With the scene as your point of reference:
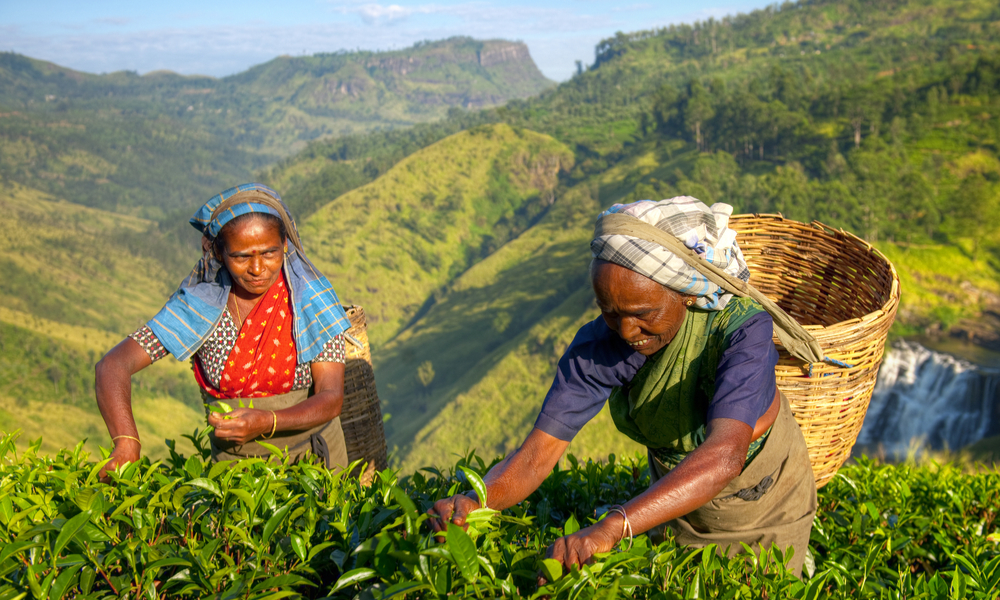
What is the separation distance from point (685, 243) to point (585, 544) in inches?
32.5

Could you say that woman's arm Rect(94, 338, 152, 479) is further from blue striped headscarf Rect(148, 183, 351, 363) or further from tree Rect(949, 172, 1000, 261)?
tree Rect(949, 172, 1000, 261)

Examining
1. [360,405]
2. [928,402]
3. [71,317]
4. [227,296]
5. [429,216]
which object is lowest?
[71,317]

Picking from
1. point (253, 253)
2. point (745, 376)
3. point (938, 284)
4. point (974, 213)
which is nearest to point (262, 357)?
A: point (253, 253)

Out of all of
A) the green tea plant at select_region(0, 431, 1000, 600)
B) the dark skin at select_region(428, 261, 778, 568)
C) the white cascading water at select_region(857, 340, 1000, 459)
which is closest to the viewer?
the green tea plant at select_region(0, 431, 1000, 600)

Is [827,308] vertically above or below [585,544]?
below

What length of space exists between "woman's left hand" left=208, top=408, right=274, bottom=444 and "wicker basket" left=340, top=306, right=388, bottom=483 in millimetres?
918

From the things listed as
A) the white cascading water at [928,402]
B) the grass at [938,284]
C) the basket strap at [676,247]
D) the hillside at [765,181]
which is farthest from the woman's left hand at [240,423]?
the grass at [938,284]

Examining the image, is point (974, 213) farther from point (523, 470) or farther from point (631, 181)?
point (523, 470)

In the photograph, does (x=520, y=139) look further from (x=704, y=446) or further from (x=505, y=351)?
(x=704, y=446)

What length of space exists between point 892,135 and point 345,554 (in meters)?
55.6

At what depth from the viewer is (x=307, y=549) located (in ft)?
5.05

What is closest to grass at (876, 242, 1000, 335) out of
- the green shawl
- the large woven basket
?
the large woven basket

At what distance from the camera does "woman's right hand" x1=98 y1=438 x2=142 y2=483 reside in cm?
196

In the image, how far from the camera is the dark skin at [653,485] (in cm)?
141
